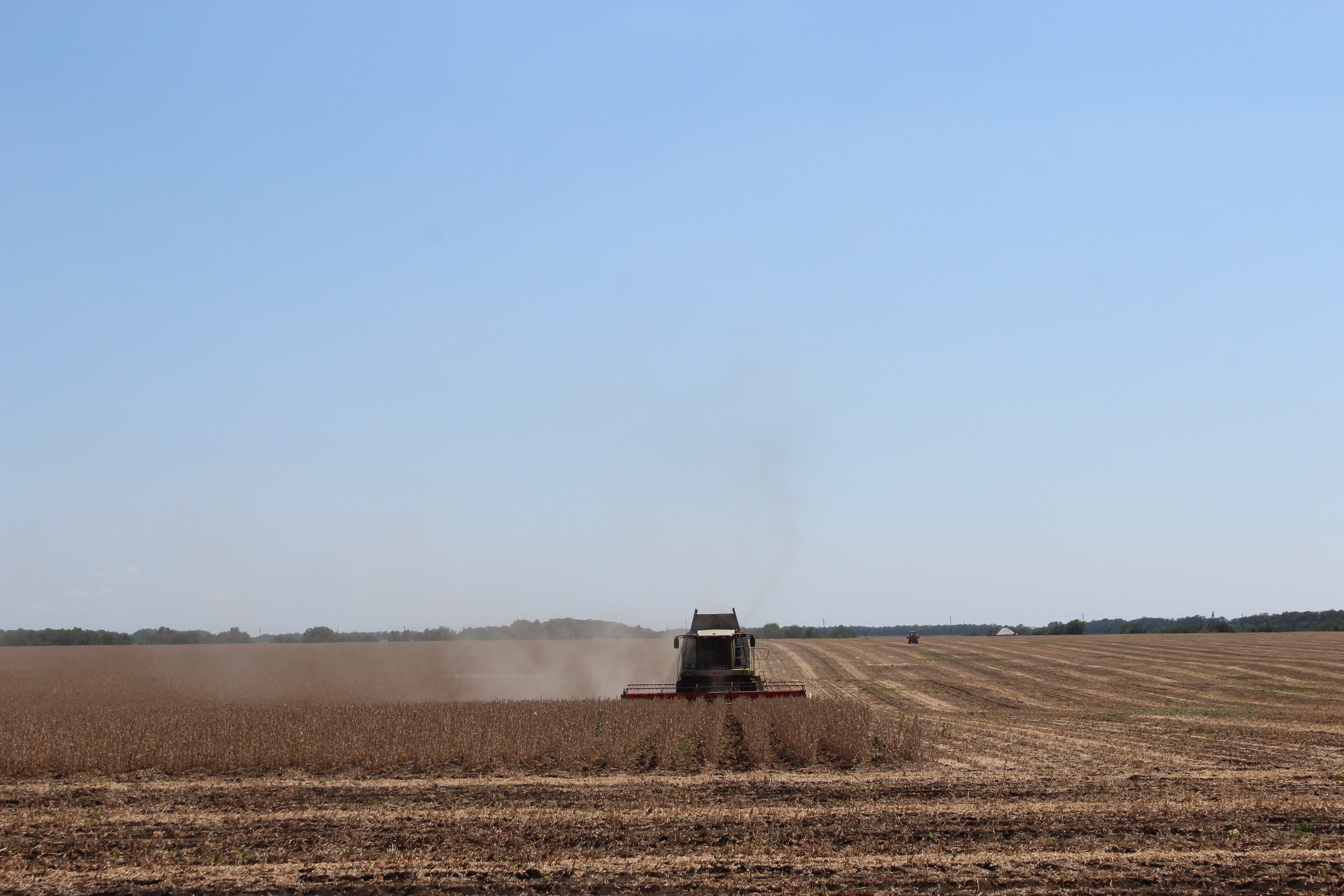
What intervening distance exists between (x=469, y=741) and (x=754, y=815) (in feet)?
21.0

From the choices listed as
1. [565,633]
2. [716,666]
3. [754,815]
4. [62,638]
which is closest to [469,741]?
[754,815]

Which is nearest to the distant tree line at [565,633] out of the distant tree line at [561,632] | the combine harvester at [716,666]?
the distant tree line at [561,632]

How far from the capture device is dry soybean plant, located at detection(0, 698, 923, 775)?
49.3 feet

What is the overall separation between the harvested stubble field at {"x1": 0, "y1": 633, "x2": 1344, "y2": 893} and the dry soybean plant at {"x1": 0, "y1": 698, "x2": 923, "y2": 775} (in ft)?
0.45

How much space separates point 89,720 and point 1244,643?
206 ft

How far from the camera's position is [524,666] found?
49.7 meters

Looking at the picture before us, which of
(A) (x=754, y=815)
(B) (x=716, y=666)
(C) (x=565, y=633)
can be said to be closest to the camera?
(A) (x=754, y=815)

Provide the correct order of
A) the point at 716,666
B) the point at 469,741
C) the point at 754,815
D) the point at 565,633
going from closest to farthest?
the point at 754,815, the point at 469,741, the point at 716,666, the point at 565,633

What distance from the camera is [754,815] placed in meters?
11.0

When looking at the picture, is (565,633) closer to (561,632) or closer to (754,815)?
(561,632)

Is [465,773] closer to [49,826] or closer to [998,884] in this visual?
[49,826]

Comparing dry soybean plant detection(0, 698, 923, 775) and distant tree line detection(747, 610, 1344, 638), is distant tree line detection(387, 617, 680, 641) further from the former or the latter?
dry soybean plant detection(0, 698, 923, 775)

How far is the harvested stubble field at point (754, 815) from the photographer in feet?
28.2

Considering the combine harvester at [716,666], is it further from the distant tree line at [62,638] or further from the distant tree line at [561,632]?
the distant tree line at [62,638]
